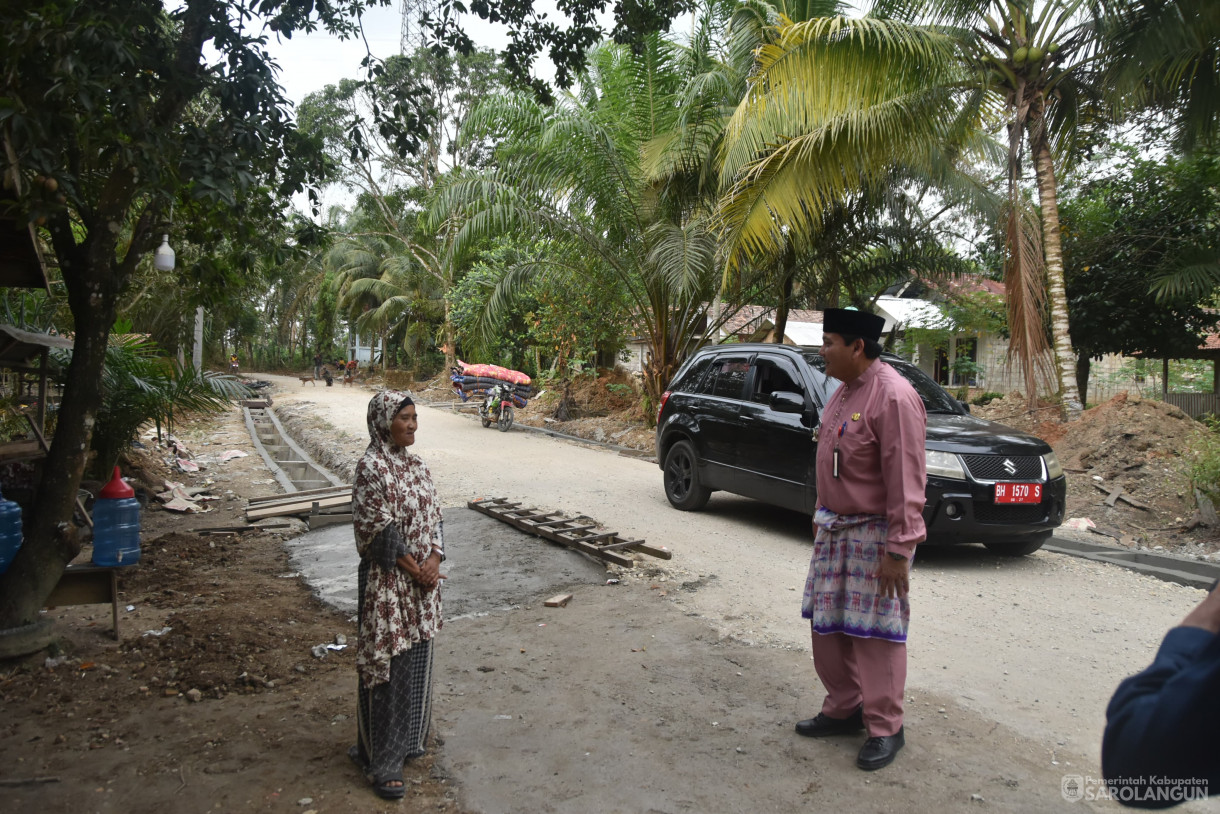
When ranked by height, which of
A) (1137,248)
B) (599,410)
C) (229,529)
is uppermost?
(1137,248)

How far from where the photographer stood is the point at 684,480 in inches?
354

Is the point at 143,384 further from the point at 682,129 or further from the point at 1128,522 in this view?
the point at 1128,522

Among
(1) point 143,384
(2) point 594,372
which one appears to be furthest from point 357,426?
(1) point 143,384

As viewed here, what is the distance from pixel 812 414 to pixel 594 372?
13.2 meters

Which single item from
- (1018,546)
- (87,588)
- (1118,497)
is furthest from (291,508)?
(1118,497)

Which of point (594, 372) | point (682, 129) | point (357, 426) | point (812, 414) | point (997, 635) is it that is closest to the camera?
point (997, 635)

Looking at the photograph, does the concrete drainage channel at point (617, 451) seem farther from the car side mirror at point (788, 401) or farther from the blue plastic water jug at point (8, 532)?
the blue plastic water jug at point (8, 532)

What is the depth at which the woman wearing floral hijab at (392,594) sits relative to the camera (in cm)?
316

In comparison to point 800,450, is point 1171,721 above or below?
above

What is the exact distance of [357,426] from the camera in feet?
58.6

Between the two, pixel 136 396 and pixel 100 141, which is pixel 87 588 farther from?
pixel 136 396

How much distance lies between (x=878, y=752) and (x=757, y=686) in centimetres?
90

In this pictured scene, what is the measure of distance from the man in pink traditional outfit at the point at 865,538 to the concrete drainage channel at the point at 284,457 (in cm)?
776

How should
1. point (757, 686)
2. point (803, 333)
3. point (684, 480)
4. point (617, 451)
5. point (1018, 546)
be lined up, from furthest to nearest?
point (803, 333) → point (617, 451) → point (684, 480) → point (1018, 546) → point (757, 686)
